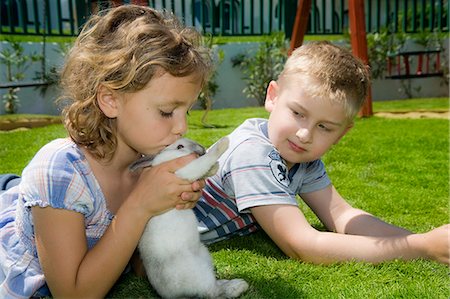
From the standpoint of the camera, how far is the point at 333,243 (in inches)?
79.1

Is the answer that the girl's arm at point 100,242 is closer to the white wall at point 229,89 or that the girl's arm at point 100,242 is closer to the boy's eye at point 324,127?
the boy's eye at point 324,127

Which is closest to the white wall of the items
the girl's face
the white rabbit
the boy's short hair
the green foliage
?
the green foliage

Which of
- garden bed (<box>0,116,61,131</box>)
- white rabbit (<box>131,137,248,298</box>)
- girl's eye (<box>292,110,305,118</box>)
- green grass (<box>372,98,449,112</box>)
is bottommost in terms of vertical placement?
green grass (<box>372,98,449,112</box>)

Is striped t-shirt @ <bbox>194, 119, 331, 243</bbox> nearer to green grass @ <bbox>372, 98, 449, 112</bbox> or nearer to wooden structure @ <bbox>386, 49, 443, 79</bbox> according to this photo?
green grass @ <bbox>372, 98, 449, 112</bbox>

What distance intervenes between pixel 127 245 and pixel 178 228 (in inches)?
6.4

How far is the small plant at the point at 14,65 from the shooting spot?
7523 millimetres

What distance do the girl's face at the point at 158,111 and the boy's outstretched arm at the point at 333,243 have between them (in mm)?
531

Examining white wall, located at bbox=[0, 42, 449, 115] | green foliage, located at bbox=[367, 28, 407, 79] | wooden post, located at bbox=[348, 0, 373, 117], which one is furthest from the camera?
green foliage, located at bbox=[367, 28, 407, 79]

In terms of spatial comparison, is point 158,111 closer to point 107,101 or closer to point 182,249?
point 107,101

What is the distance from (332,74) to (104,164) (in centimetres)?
90

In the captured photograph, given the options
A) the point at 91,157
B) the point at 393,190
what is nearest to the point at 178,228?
the point at 91,157

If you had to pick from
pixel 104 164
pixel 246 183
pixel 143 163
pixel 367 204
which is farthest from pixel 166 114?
pixel 367 204

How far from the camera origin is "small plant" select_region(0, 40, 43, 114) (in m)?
7.52

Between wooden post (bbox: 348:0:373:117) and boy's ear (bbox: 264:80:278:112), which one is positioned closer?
boy's ear (bbox: 264:80:278:112)
